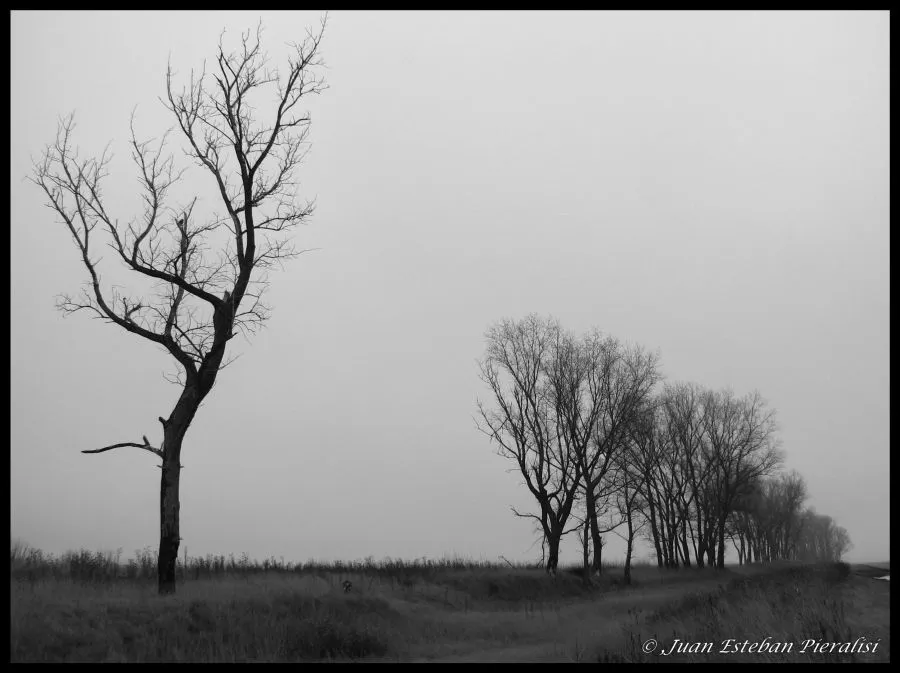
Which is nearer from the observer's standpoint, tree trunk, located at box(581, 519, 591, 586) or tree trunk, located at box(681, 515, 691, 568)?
tree trunk, located at box(581, 519, 591, 586)

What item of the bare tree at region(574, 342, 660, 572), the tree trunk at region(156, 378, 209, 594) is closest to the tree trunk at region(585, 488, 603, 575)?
the bare tree at region(574, 342, 660, 572)

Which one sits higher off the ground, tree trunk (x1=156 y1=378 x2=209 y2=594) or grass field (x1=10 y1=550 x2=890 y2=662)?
tree trunk (x1=156 y1=378 x2=209 y2=594)

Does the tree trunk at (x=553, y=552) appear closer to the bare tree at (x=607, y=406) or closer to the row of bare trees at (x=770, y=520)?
the bare tree at (x=607, y=406)

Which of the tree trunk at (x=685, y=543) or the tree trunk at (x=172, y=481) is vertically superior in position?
the tree trunk at (x=172, y=481)

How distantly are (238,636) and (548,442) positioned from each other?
2326 cm

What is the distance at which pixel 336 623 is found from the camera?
13844mm

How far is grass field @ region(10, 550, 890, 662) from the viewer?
10.8 m

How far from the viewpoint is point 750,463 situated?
1981 inches

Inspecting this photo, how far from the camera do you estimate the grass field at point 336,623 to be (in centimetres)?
1077

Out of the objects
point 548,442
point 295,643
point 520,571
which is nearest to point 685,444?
point 548,442

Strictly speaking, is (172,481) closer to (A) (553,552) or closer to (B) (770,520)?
(A) (553,552)

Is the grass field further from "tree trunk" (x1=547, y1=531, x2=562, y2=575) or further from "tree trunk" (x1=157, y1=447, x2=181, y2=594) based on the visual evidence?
"tree trunk" (x1=547, y1=531, x2=562, y2=575)

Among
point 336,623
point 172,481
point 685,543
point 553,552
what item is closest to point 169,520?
point 172,481

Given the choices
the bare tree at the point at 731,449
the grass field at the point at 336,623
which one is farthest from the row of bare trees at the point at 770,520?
the grass field at the point at 336,623
